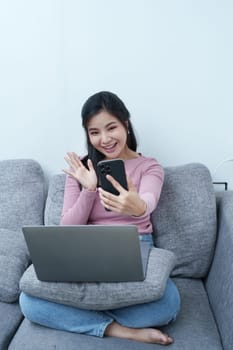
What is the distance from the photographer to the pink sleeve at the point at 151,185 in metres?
1.12

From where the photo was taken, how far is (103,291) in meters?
0.97

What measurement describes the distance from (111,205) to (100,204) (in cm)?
27

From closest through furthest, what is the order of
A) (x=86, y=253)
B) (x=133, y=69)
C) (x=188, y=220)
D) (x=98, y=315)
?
(x=86, y=253) → (x=98, y=315) → (x=188, y=220) → (x=133, y=69)

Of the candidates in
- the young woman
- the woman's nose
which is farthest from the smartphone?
the woman's nose

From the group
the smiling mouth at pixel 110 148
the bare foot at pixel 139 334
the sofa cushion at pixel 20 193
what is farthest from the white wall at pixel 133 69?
the bare foot at pixel 139 334

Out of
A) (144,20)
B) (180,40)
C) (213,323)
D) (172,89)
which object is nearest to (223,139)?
(172,89)

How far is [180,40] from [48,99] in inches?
Result: 23.4

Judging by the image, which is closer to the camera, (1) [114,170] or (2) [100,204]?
(1) [114,170]

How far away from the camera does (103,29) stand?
141 centimetres

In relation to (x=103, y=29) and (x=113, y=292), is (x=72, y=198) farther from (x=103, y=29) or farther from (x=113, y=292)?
(x=103, y=29)

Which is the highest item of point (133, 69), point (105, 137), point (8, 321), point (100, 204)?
point (133, 69)

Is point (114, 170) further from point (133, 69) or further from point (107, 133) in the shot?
point (133, 69)

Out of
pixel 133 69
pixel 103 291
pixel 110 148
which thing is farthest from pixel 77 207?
pixel 133 69

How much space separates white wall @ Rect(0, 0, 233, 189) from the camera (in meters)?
1.38
